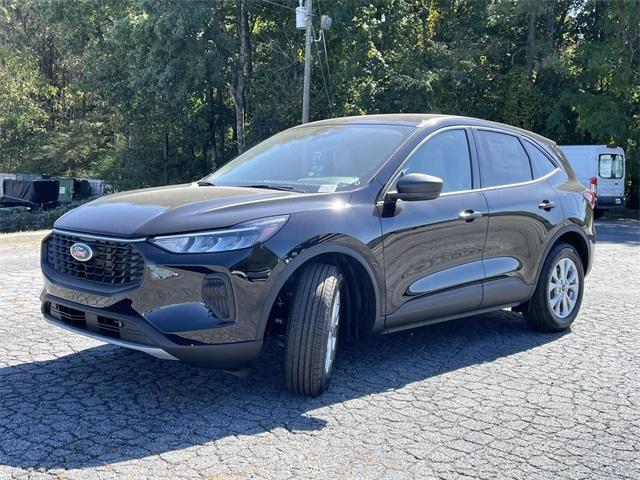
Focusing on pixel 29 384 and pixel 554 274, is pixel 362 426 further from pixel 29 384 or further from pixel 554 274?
pixel 554 274

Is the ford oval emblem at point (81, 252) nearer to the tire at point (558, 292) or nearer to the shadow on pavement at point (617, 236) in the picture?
the tire at point (558, 292)

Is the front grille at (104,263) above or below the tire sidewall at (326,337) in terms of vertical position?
above

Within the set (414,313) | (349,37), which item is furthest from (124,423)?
(349,37)

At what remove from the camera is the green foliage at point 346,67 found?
29.2m

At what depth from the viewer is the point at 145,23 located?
2977cm

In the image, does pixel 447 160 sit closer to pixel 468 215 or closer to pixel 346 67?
pixel 468 215

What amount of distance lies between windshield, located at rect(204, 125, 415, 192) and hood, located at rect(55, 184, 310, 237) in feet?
1.22

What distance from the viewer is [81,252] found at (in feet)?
14.0

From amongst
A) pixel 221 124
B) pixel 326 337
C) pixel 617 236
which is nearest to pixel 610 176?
pixel 617 236

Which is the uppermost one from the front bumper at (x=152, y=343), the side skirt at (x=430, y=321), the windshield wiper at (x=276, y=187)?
the windshield wiper at (x=276, y=187)

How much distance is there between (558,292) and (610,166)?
2039cm

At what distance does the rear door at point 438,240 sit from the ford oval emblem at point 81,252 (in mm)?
1828

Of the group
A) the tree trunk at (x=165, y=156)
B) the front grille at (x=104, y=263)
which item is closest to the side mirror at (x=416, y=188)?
the front grille at (x=104, y=263)

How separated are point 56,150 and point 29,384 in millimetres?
41269
